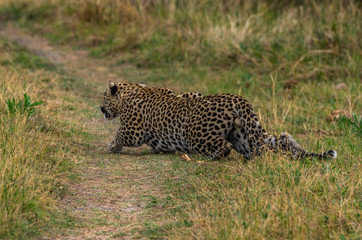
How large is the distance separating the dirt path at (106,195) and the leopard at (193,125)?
13.2 inches

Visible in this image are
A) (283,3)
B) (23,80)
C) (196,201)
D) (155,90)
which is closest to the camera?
(196,201)

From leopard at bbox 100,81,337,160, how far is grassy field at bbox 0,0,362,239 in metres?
0.18

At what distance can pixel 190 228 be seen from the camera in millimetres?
3939

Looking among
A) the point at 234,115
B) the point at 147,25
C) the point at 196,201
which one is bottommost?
the point at 196,201

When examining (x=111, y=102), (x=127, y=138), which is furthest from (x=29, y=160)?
(x=111, y=102)

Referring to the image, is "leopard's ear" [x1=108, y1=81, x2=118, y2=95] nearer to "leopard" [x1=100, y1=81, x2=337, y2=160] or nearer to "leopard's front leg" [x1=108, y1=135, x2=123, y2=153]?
"leopard" [x1=100, y1=81, x2=337, y2=160]

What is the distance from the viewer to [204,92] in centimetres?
920

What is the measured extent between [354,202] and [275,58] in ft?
22.3

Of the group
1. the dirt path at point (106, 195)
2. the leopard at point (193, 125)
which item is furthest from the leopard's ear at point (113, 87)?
the dirt path at point (106, 195)

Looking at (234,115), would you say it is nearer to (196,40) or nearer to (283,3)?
(196,40)

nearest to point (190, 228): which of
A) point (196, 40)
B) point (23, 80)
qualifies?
point (23, 80)

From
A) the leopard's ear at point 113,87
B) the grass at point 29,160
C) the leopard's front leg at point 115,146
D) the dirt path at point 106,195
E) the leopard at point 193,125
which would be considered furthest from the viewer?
the leopard's ear at point 113,87

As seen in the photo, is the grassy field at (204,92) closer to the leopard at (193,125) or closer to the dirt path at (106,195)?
the dirt path at (106,195)

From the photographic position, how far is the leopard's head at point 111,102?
7328 millimetres
